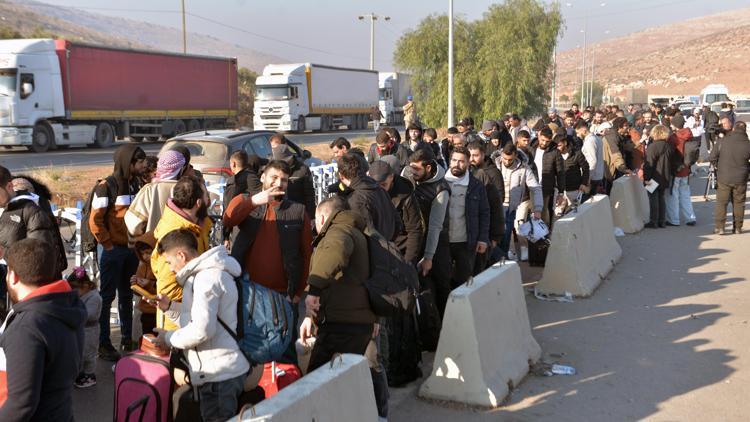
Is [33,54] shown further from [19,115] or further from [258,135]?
[258,135]

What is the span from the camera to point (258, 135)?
13.7 metres

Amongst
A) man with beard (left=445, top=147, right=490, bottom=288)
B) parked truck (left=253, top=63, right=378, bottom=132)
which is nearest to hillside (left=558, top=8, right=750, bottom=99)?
parked truck (left=253, top=63, right=378, bottom=132)

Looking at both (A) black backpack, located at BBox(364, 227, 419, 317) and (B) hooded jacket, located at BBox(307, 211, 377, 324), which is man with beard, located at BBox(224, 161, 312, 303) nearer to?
(B) hooded jacket, located at BBox(307, 211, 377, 324)

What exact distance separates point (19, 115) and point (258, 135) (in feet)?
57.8

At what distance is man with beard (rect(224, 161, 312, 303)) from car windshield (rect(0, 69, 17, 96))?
25099 mm

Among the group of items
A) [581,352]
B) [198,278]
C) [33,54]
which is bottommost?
[581,352]

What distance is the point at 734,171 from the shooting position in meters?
13.0

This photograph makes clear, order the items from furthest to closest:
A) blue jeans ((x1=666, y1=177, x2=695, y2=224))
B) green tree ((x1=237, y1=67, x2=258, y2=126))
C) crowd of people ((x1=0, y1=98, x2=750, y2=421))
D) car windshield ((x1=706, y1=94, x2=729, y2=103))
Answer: green tree ((x1=237, y1=67, x2=258, y2=126))
car windshield ((x1=706, y1=94, x2=729, y2=103))
blue jeans ((x1=666, y1=177, x2=695, y2=224))
crowd of people ((x1=0, y1=98, x2=750, y2=421))

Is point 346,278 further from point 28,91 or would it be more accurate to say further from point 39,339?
point 28,91

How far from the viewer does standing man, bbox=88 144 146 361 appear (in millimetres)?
6344

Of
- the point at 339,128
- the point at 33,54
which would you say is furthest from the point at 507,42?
the point at 33,54

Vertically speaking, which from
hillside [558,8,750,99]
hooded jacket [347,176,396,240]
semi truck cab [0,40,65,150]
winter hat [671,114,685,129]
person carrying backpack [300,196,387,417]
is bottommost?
person carrying backpack [300,196,387,417]

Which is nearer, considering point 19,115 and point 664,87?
point 19,115

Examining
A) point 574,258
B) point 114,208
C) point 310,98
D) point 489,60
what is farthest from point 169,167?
point 310,98
